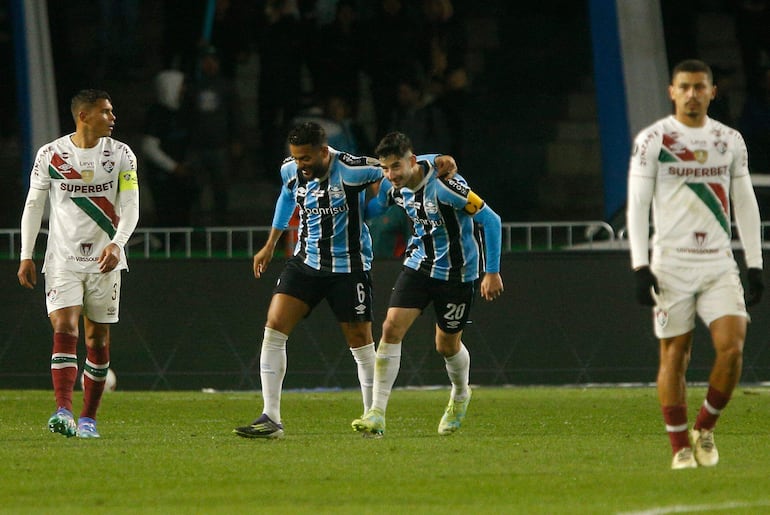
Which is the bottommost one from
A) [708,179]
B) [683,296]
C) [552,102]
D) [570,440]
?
[570,440]

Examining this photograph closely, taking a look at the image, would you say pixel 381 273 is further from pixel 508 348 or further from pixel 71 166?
pixel 71 166

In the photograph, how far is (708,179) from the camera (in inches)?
295

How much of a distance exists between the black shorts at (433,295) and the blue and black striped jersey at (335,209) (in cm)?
29

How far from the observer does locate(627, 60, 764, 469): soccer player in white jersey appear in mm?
7453

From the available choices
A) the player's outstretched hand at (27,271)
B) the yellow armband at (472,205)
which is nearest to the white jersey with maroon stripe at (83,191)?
the player's outstretched hand at (27,271)

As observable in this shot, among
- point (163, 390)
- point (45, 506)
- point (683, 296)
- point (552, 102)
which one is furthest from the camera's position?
point (552, 102)

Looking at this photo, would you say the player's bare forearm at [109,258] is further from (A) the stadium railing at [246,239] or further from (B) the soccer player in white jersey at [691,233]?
(A) the stadium railing at [246,239]

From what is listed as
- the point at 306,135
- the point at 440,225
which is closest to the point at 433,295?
the point at 440,225

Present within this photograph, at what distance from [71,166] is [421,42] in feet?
34.4

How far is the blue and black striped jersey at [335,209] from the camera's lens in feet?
32.4

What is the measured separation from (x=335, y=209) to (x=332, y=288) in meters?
0.48

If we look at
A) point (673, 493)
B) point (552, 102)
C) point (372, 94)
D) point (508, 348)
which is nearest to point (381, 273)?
point (508, 348)

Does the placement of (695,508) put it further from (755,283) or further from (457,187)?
(457,187)

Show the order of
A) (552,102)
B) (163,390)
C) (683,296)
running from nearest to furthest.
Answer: (683,296) → (163,390) → (552,102)
